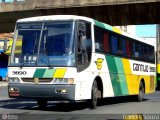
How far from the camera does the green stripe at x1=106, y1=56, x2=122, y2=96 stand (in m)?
18.0

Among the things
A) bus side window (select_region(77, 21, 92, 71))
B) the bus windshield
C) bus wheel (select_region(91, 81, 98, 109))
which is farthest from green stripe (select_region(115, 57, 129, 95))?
the bus windshield

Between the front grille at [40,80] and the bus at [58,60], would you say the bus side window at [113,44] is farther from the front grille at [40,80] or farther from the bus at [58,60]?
the front grille at [40,80]

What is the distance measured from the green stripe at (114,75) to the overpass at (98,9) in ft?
53.5

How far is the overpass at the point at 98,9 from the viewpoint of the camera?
35.7 metres

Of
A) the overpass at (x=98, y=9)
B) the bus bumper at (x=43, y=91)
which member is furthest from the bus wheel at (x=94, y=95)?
the overpass at (x=98, y=9)

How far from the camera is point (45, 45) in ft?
50.1

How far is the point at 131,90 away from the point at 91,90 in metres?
5.26

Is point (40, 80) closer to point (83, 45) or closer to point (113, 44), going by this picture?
point (83, 45)

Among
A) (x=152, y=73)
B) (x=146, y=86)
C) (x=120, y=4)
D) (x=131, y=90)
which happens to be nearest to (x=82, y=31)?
(x=131, y=90)

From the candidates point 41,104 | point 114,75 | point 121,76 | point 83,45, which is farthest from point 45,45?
point 121,76

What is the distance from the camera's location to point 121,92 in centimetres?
1947

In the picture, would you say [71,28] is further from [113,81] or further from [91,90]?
[113,81]

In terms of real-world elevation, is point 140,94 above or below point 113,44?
below

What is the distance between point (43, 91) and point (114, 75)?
4.38 m
